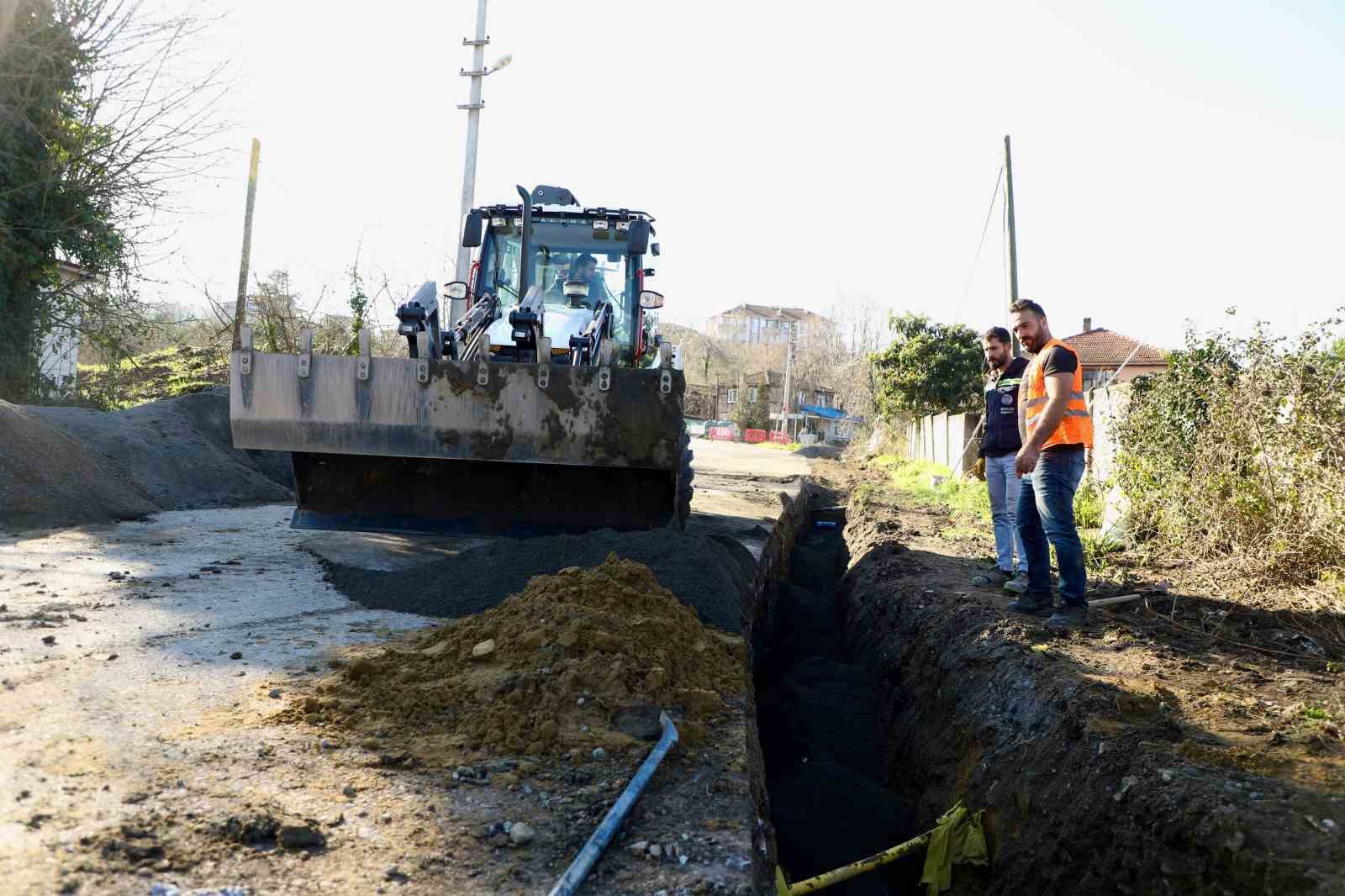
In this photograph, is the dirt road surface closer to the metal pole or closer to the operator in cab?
the operator in cab

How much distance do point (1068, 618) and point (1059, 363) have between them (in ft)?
5.05

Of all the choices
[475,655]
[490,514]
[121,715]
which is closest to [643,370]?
[490,514]

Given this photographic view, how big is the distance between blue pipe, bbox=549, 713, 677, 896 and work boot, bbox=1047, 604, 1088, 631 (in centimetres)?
303

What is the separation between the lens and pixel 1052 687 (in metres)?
4.12

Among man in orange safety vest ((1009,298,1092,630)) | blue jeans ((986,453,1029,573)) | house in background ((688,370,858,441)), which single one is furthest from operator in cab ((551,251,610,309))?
house in background ((688,370,858,441))

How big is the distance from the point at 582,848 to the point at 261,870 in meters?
0.79

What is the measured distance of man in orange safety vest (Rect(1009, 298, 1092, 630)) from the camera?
5.23 meters

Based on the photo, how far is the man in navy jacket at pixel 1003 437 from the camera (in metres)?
6.54

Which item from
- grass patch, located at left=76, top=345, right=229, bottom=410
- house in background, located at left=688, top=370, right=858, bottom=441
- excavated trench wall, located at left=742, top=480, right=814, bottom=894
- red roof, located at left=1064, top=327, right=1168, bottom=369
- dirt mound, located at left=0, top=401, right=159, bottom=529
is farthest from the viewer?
house in background, located at left=688, top=370, right=858, bottom=441

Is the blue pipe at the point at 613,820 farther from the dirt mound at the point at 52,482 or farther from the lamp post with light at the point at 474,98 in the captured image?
the lamp post with light at the point at 474,98

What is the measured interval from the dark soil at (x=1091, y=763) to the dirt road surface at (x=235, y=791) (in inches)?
50.9

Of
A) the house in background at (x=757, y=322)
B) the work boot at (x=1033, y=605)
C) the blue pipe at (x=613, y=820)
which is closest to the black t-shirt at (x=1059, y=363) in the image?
the work boot at (x=1033, y=605)

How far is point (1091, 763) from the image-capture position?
347 cm

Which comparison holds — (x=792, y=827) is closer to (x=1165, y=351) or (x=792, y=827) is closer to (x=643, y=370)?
(x=643, y=370)
